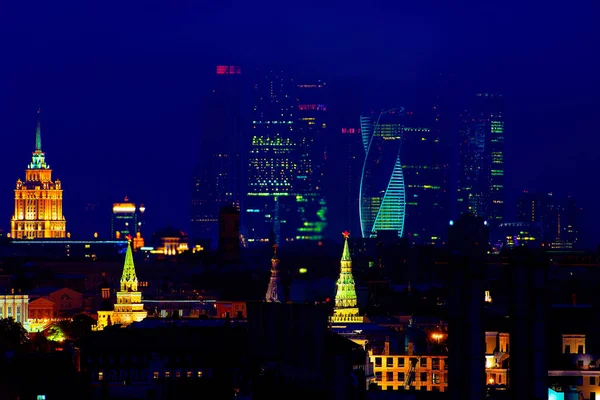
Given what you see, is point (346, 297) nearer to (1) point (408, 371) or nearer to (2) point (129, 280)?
(2) point (129, 280)

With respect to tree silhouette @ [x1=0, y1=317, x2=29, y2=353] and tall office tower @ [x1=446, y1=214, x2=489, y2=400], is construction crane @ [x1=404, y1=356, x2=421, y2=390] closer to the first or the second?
tree silhouette @ [x1=0, y1=317, x2=29, y2=353]

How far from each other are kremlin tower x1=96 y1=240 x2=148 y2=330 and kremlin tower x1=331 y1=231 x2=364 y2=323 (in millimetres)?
12972

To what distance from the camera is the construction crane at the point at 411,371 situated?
90037 millimetres

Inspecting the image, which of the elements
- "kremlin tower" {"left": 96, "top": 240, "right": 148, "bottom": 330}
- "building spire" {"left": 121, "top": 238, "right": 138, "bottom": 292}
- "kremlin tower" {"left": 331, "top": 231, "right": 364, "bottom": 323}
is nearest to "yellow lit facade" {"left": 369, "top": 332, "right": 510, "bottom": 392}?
"kremlin tower" {"left": 331, "top": 231, "right": 364, "bottom": 323}

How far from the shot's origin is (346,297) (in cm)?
11719

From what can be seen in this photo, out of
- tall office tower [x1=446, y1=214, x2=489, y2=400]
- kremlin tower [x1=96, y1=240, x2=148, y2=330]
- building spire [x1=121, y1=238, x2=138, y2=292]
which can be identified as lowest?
tall office tower [x1=446, y1=214, x2=489, y2=400]

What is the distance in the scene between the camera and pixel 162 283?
17775 centimetres

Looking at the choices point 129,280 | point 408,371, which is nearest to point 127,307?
point 129,280

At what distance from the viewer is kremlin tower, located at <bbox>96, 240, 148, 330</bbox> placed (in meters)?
128

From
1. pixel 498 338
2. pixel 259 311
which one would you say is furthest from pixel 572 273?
pixel 259 311

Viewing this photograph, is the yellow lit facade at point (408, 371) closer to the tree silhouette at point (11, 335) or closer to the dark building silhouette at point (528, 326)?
the tree silhouette at point (11, 335)

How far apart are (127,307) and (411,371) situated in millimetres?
41264

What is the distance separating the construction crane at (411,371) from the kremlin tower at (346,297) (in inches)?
705

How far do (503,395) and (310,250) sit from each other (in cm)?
10342
